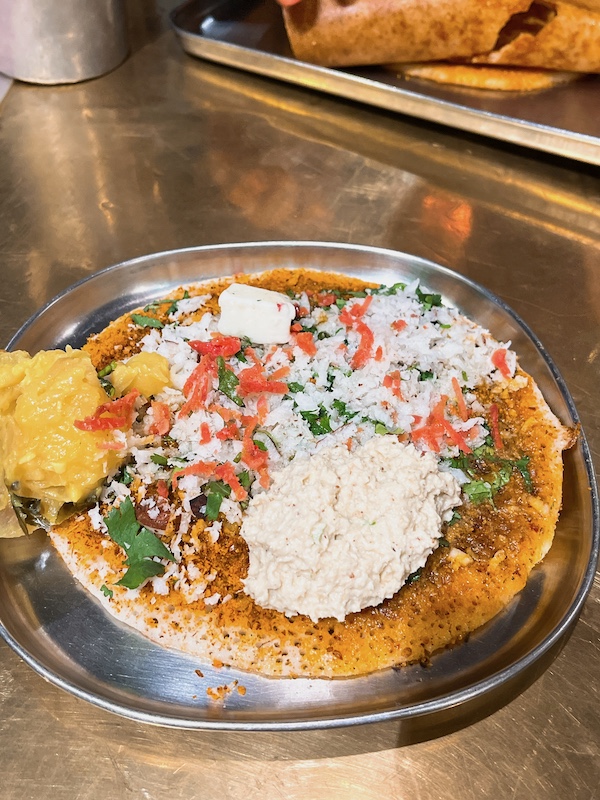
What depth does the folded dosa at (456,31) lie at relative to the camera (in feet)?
7.68

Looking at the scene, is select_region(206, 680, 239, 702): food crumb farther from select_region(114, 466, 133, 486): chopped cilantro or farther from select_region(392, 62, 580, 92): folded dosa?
select_region(392, 62, 580, 92): folded dosa

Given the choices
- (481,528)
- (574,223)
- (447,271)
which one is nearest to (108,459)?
(481,528)

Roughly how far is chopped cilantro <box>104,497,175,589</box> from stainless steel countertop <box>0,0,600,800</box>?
28 centimetres

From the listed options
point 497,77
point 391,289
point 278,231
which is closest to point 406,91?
point 497,77

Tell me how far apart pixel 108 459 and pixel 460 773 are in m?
0.98

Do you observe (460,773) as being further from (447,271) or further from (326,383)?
(447,271)

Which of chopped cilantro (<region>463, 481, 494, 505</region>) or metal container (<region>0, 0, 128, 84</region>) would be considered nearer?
chopped cilantro (<region>463, 481, 494, 505</region>)

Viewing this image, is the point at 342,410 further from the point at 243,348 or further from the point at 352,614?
the point at 352,614

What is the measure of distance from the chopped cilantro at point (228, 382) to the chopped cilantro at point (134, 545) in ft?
1.15

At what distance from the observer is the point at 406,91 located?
2531 millimetres

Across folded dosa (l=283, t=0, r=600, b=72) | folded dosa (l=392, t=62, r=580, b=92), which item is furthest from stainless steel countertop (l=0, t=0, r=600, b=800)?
folded dosa (l=283, t=0, r=600, b=72)

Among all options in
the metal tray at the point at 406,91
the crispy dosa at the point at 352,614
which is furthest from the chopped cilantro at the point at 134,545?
the metal tray at the point at 406,91

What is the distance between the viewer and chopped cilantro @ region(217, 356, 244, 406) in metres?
1.61

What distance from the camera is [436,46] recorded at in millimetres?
2488
